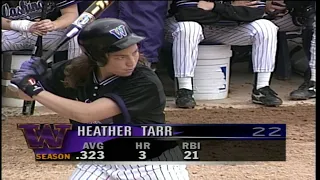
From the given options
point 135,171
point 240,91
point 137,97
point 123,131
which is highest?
point 137,97

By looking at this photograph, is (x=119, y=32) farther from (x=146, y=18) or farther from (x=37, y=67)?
(x=146, y=18)

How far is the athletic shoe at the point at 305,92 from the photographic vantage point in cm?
438

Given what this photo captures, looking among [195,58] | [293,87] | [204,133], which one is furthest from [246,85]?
[204,133]

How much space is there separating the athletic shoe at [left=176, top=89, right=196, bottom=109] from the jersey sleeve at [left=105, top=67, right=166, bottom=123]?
135 cm

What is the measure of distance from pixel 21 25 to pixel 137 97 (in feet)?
3.78

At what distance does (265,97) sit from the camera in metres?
4.14

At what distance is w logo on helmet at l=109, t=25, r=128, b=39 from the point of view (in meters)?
2.47

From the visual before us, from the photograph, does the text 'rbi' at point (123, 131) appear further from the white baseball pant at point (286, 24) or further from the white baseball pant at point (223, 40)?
the white baseball pant at point (286, 24)

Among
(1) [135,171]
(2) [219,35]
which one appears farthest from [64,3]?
(2) [219,35]

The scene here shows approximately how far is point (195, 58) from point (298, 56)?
146cm

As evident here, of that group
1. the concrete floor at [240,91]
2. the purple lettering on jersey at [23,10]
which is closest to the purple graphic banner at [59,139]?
the purple lettering on jersey at [23,10]

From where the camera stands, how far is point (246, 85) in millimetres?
4566

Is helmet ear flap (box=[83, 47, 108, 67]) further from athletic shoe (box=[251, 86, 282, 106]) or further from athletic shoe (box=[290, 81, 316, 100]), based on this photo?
athletic shoe (box=[290, 81, 316, 100])

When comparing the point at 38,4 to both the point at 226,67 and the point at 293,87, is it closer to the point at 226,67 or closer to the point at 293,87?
the point at 226,67
